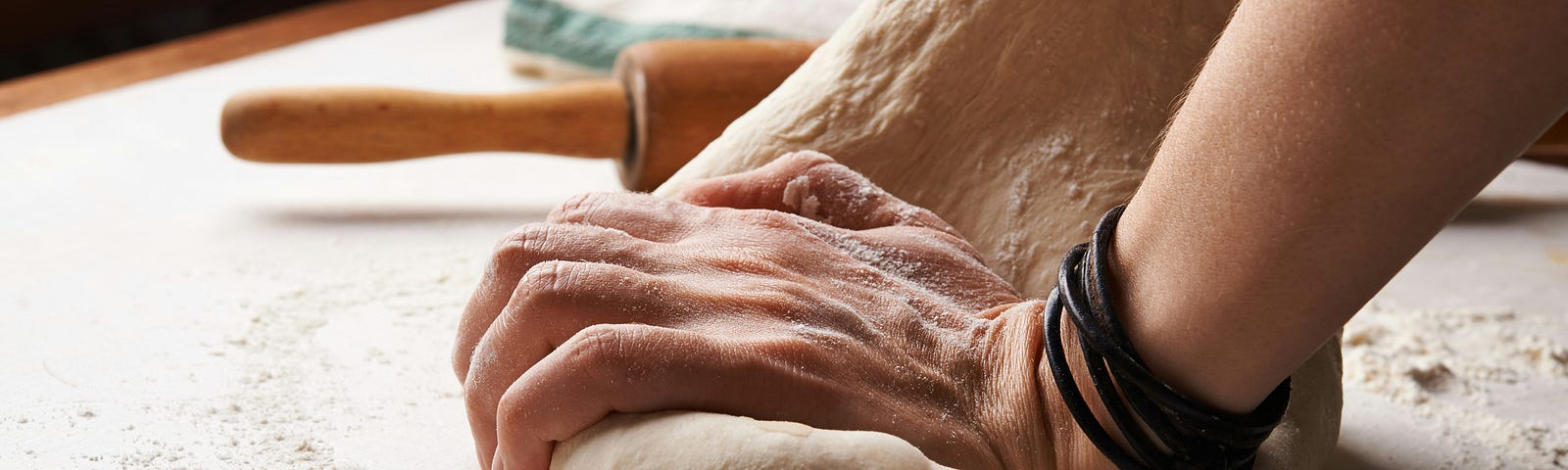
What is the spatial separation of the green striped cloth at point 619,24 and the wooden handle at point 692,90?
13.6 inches

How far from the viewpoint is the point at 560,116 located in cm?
133

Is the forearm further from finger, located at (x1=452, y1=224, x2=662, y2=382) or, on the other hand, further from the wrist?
finger, located at (x1=452, y1=224, x2=662, y2=382)

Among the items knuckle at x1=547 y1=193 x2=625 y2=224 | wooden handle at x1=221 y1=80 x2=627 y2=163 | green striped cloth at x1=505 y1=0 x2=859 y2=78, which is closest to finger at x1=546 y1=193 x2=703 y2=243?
knuckle at x1=547 y1=193 x2=625 y2=224

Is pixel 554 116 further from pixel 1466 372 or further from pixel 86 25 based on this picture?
A: pixel 86 25

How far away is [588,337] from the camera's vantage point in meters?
0.50

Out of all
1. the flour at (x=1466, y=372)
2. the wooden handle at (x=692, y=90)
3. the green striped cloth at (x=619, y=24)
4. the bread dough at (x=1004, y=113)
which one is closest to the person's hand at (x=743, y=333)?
the bread dough at (x=1004, y=113)

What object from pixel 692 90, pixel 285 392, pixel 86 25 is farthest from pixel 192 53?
pixel 285 392

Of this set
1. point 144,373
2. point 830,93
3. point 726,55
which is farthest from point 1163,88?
point 144,373

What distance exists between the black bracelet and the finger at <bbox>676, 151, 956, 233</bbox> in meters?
0.17

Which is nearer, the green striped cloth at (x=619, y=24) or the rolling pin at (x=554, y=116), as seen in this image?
the rolling pin at (x=554, y=116)

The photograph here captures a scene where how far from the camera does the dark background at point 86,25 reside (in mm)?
2330

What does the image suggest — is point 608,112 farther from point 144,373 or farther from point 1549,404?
point 1549,404

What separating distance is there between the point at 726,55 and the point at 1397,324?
69 cm

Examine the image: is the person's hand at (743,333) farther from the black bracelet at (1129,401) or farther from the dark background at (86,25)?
the dark background at (86,25)
